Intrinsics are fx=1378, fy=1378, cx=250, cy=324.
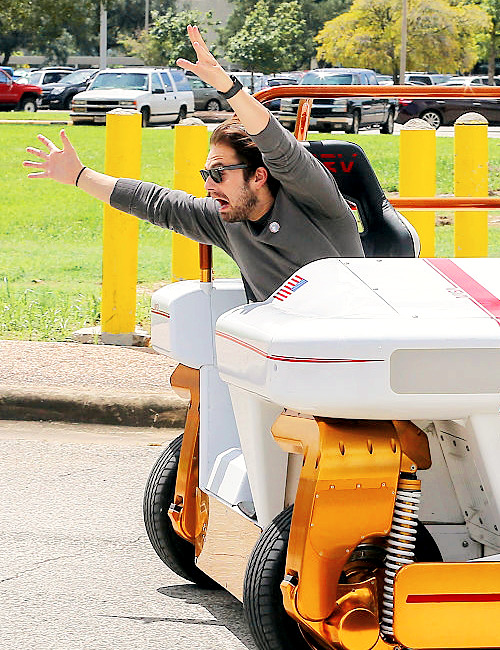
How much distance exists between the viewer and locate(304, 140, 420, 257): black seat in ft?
16.0

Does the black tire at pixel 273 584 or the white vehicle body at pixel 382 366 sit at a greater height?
the white vehicle body at pixel 382 366

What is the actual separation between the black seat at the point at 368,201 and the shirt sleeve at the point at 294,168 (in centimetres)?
93

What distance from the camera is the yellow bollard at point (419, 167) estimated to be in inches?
349

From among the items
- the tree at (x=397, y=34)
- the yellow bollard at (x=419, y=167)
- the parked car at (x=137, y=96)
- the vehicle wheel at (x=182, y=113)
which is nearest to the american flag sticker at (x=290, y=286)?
the yellow bollard at (x=419, y=167)

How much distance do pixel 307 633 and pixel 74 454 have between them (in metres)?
3.08

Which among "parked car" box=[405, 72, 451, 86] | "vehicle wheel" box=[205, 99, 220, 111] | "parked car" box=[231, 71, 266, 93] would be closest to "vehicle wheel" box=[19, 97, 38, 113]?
"vehicle wheel" box=[205, 99, 220, 111]

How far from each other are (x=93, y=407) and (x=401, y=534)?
390cm

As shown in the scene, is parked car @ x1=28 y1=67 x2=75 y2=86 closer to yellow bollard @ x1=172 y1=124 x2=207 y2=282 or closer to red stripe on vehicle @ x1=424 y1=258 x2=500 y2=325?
yellow bollard @ x1=172 y1=124 x2=207 y2=282

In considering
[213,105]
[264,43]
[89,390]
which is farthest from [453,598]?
[264,43]

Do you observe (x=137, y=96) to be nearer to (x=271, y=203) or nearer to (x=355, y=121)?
(x=355, y=121)

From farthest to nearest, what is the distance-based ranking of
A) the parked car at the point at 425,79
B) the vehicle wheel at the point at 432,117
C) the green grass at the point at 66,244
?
the parked car at the point at 425,79 → the vehicle wheel at the point at 432,117 → the green grass at the point at 66,244

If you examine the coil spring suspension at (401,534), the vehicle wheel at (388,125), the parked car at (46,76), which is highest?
the coil spring suspension at (401,534)

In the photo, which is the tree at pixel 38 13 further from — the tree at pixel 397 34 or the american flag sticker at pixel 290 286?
the american flag sticker at pixel 290 286

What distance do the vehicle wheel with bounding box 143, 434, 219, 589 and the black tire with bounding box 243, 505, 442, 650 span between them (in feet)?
3.35
